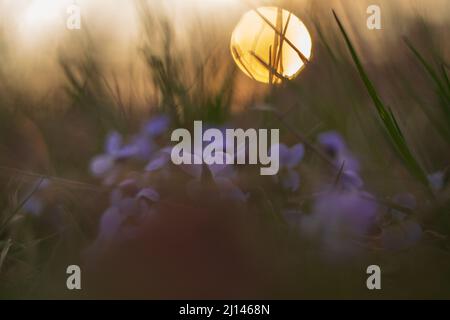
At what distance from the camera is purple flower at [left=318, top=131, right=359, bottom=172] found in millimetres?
482

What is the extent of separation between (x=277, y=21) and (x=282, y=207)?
0.16 m

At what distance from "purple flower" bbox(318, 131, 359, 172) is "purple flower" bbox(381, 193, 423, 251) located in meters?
0.04

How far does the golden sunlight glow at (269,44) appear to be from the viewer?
0.52 meters

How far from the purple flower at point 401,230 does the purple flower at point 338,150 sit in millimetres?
43

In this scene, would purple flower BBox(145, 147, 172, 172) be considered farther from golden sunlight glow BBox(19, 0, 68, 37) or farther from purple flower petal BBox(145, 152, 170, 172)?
→ golden sunlight glow BBox(19, 0, 68, 37)

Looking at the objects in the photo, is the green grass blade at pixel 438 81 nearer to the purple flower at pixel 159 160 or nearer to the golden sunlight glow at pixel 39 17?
the purple flower at pixel 159 160

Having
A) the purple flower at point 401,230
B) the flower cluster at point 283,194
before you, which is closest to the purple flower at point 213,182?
the flower cluster at point 283,194

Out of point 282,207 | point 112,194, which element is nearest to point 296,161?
point 282,207

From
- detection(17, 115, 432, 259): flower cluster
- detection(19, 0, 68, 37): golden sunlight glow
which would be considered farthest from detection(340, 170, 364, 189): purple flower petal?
detection(19, 0, 68, 37): golden sunlight glow

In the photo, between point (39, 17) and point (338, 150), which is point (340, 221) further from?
point (39, 17)

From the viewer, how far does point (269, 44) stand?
53 centimetres
